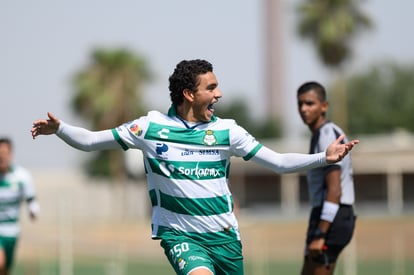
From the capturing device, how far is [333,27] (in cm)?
5669

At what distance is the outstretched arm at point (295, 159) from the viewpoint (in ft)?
25.2

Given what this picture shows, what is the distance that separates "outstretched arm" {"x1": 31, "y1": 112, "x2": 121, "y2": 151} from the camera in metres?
7.78

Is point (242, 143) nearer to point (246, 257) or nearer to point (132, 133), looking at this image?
point (132, 133)

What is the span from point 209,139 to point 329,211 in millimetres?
2085

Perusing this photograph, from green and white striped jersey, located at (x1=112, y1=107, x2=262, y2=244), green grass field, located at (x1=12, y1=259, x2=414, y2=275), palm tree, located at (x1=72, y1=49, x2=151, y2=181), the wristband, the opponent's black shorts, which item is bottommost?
green grass field, located at (x1=12, y1=259, x2=414, y2=275)

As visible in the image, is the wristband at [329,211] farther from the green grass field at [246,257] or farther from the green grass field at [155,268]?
the green grass field at [155,268]

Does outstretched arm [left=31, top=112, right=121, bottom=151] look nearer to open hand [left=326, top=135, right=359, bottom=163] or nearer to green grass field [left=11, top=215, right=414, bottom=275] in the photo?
open hand [left=326, top=135, right=359, bottom=163]

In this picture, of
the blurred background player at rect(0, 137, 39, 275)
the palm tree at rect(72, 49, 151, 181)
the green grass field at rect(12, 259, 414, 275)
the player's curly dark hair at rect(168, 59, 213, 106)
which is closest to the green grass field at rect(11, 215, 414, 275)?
the green grass field at rect(12, 259, 414, 275)

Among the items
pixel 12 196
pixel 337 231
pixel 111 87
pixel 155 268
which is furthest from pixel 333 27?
pixel 337 231

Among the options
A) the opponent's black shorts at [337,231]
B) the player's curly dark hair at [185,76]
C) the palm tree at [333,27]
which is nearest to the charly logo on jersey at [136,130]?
the player's curly dark hair at [185,76]

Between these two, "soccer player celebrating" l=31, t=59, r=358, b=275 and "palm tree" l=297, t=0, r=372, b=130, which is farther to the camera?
"palm tree" l=297, t=0, r=372, b=130

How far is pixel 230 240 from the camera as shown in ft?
26.1

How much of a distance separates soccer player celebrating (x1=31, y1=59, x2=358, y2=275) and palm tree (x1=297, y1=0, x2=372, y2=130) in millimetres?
48555

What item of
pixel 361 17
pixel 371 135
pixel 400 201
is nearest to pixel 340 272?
pixel 361 17
